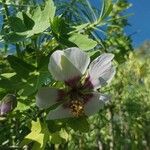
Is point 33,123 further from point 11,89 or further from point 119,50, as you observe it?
point 119,50

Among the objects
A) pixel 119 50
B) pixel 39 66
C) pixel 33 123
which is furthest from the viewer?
pixel 119 50

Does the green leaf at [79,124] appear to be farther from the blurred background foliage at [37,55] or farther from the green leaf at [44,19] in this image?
the green leaf at [44,19]

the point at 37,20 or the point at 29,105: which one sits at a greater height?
the point at 37,20

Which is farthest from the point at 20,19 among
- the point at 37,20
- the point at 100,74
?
the point at 100,74

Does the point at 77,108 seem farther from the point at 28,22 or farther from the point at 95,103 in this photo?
the point at 28,22

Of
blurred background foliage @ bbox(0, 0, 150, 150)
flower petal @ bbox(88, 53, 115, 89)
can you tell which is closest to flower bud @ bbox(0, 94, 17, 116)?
blurred background foliage @ bbox(0, 0, 150, 150)

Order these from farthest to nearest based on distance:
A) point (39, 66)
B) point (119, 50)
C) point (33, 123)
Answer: point (119, 50)
point (33, 123)
point (39, 66)
